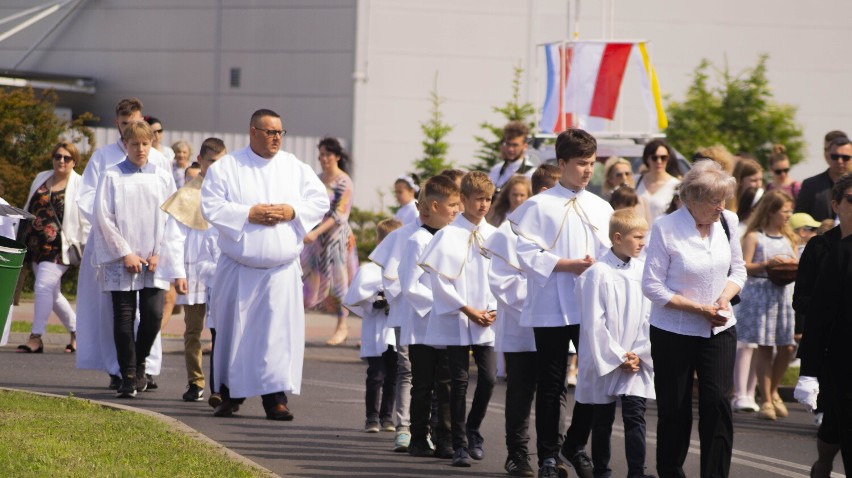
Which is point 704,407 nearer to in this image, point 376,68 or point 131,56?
point 376,68

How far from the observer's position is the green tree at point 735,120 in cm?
2608

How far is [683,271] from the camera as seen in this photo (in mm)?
7836

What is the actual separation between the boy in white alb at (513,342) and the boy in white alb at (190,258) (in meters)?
3.42

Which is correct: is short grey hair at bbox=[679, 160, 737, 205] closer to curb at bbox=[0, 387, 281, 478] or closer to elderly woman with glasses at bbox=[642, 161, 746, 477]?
elderly woman with glasses at bbox=[642, 161, 746, 477]

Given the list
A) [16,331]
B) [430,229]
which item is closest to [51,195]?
[16,331]

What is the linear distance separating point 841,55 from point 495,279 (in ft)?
71.9

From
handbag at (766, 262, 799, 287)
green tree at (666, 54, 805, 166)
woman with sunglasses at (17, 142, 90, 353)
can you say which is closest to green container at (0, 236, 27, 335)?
woman with sunglasses at (17, 142, 90, 353)

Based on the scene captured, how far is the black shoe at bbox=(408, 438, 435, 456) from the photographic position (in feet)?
30.7

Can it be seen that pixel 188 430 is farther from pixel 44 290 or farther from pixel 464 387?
pixel 44 290

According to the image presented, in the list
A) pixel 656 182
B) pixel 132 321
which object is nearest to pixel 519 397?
pixel 132 321

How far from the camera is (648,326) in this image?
8.48 meters

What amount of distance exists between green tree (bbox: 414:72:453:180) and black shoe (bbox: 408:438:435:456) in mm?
14570

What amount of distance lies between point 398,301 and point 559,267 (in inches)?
68.0

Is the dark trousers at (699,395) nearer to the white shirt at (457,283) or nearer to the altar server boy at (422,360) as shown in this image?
the white shirt at (457,283)
